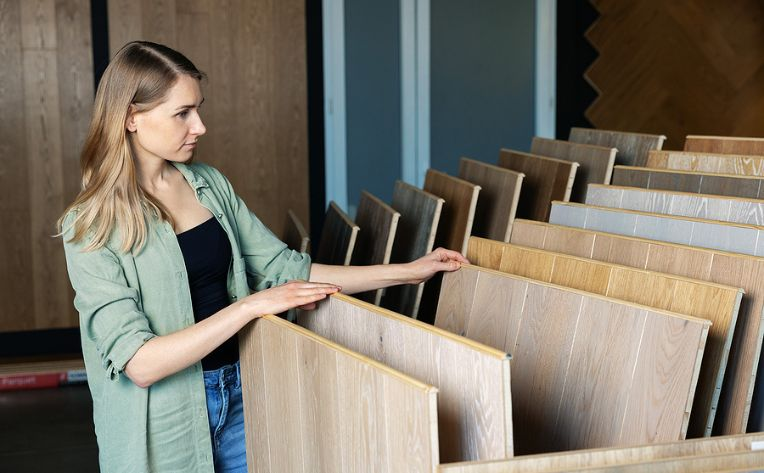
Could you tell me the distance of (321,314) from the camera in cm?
172

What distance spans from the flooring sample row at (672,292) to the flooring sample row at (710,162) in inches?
32.0

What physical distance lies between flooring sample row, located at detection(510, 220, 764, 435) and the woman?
0.64 metres

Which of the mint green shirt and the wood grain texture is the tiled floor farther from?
the mint green shirt

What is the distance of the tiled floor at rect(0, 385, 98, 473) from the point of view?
137 inches

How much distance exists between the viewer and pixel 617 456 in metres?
1.20

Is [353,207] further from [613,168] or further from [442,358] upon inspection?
[442,358]

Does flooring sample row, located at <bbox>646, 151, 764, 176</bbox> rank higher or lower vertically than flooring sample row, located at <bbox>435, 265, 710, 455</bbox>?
higher

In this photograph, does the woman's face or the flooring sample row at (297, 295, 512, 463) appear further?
the woman's face

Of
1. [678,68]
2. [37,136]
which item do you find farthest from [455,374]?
[678,68]

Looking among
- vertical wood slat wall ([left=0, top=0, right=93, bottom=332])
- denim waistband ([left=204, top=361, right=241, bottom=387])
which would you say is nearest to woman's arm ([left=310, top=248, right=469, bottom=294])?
denim waistband ([left=204, top=361, right=241, bottom=387])

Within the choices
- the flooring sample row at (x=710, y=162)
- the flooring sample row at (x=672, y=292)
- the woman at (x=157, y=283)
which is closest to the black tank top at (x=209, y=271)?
the woman at (x=157, y=283)

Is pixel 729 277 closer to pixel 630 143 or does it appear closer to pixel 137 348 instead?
pixel 137 348

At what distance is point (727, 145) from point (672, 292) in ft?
5.17

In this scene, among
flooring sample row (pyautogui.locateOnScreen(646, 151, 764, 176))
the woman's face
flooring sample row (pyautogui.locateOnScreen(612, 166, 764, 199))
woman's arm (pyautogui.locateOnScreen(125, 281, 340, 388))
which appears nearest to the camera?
woman's arm (pyautogui.locateOnScreen(125, 281, 340, 388))
